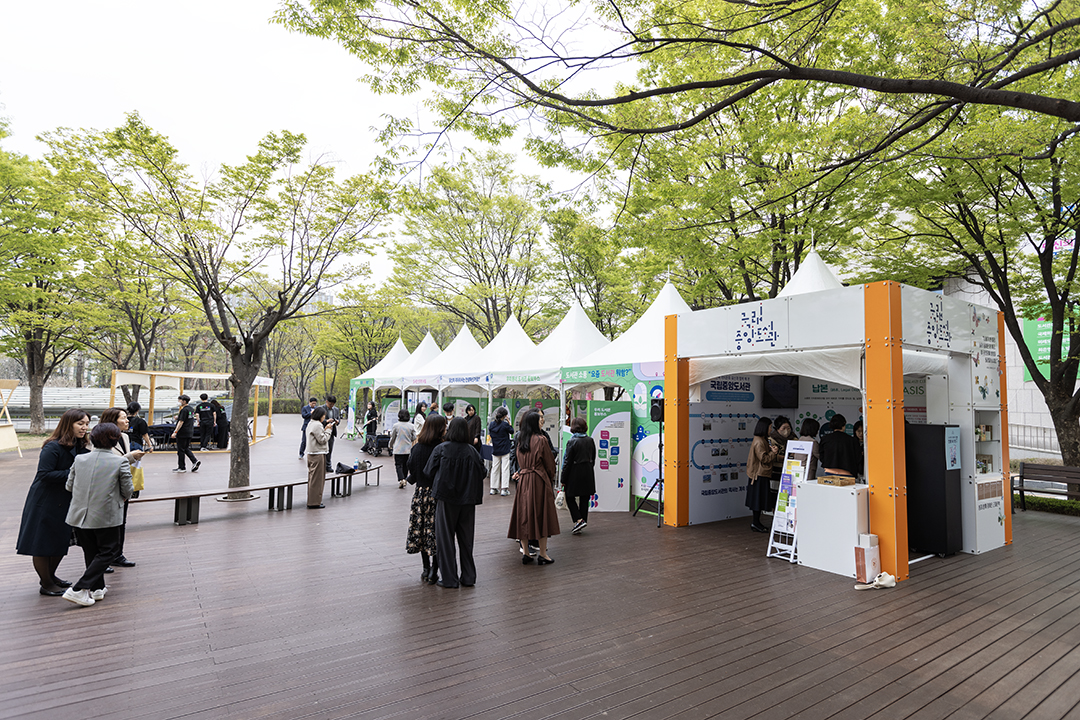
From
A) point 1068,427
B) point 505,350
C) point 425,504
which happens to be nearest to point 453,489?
point 425,504

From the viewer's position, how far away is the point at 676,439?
24.6 feet

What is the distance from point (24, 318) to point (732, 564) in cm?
1920

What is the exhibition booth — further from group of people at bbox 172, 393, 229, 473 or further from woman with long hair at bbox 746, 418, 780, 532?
group of people at bbox 172, 393, 229, 473

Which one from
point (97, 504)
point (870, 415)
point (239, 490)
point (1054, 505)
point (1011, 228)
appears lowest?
point (1054, 505)

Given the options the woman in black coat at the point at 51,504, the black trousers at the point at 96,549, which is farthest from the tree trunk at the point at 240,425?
the black trousers at the point at 96,549

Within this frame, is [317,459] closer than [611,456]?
Yes

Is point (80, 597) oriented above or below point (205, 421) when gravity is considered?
below

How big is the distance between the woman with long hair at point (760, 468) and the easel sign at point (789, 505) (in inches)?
33.5

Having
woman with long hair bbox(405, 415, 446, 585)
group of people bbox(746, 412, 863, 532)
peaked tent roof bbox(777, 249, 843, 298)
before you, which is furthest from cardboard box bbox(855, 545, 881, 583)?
peaked tent roof bbox(777, 249, 843, 298)

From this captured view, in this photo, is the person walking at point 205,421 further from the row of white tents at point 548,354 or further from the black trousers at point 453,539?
the black trousers at point 453,539

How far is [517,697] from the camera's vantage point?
3.00m

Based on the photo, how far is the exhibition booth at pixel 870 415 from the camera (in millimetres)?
5453

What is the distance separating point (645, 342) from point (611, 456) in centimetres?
227

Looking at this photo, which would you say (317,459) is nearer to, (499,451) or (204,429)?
(499,451)
